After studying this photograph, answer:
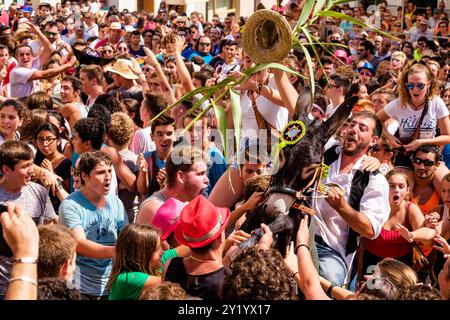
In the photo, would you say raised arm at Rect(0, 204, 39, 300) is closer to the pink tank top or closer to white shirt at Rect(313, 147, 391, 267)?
white shirt at Rect(313, 147, 391, 267)

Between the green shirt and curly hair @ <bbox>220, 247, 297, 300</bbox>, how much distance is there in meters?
0.85

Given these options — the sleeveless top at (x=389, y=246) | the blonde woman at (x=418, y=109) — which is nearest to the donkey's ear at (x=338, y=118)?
the sleeveless top at (x=389, y=246)

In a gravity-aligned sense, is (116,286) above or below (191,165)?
below

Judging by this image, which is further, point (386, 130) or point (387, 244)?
point (386, 130)

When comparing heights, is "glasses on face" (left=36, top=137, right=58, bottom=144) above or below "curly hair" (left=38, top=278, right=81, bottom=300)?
below

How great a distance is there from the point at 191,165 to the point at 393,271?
5.07 ft

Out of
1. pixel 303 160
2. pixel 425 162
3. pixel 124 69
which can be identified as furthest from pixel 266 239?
pixel 124 69

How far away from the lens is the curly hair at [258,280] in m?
3.36

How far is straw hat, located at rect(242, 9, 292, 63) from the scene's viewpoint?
3.85 m

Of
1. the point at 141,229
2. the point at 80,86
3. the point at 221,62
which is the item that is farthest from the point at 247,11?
the point at 141,229

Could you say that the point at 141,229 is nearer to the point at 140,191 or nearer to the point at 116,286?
the point at 116,286

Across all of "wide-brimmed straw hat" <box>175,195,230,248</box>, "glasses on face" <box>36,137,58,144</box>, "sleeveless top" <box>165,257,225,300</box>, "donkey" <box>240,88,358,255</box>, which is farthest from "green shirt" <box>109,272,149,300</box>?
"glasses on face" <box>36,137,58,144</box>

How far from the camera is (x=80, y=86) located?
8547mm
